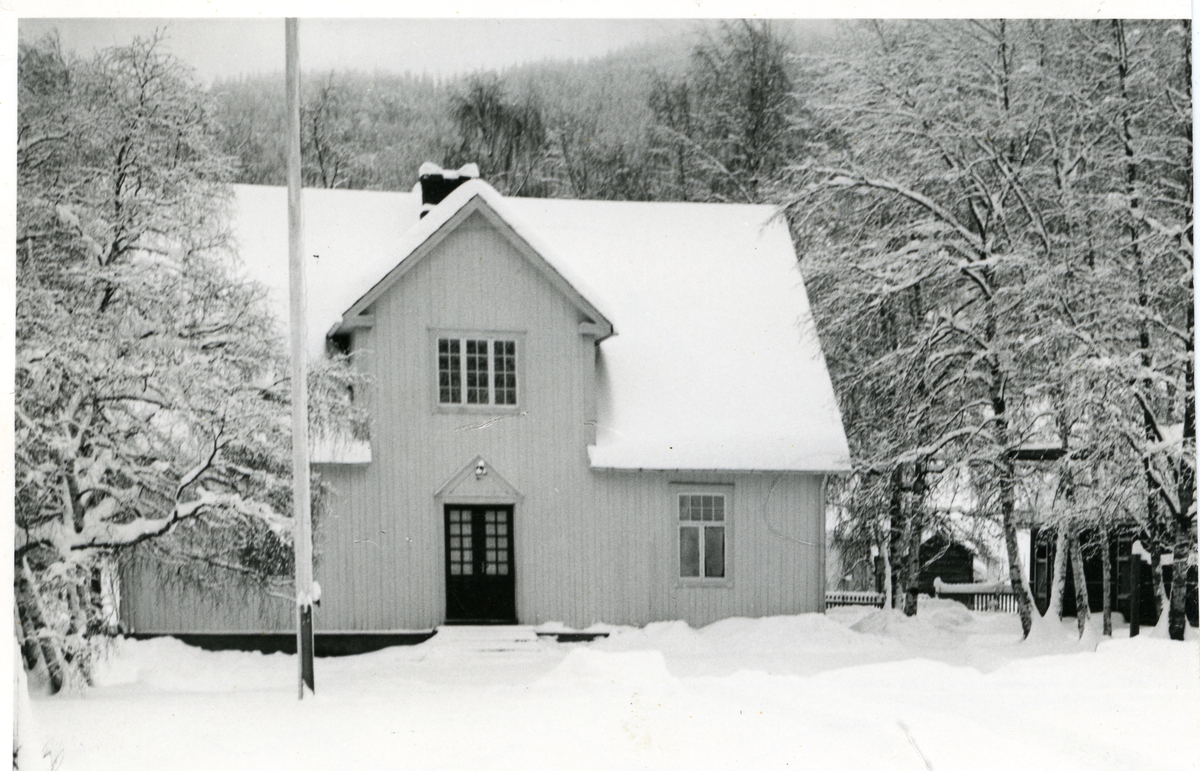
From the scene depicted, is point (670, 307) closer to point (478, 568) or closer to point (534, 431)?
point (534, 431)

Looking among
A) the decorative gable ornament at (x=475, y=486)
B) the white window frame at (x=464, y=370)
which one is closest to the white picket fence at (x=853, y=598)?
the decorative gable ornament at (x=475, y=486)

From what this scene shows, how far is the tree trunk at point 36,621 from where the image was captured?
852 cm

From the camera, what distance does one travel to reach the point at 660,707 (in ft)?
28.0

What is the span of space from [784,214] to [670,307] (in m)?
1.64

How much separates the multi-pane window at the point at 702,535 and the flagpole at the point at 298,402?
3688mm

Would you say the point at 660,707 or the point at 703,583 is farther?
the point at 703,583

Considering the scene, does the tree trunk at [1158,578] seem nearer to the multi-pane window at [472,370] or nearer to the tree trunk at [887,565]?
the tree trunk at [887,565]

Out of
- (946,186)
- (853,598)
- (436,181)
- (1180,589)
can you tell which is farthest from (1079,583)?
(436,181)

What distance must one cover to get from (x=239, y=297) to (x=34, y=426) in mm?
2032

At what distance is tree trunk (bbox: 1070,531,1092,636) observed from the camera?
9.84 m

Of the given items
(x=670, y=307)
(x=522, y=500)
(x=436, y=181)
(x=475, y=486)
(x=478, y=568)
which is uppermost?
(x=436, y=181)

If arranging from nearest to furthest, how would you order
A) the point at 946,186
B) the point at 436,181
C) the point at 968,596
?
1. the point at 436,181
2. the point at 946,186
3. the point at 968,596

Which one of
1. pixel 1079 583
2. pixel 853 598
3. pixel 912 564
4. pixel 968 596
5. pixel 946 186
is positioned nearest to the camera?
pixel 1079 583

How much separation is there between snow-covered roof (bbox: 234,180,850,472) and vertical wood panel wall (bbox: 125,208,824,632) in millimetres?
275
